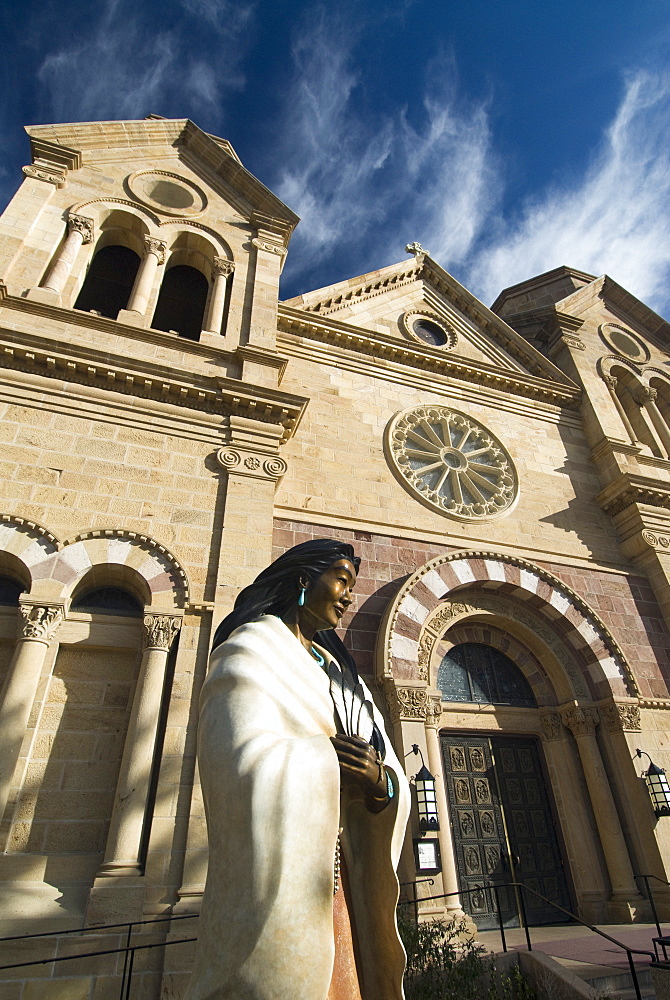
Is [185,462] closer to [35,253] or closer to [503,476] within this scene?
[35,253]

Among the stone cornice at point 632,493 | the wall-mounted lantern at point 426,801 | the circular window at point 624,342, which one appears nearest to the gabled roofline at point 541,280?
the circular window at point 624,342

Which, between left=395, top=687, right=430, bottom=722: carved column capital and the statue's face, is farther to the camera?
left=395, top=687, right=430, bottom=722: carved column capital

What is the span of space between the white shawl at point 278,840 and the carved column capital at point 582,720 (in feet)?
26.8

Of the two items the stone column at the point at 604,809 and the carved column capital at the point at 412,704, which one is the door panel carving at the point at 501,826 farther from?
the carved column capital at the point at 412,704

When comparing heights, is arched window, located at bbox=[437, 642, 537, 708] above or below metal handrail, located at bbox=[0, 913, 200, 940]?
above

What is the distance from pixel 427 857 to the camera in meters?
7.49

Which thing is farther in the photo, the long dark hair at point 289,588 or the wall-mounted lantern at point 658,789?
the wall-mounted lantern at point 658,789

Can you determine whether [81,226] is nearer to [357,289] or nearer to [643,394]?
[357,289]

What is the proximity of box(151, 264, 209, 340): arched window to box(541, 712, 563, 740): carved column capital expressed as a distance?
1014cm

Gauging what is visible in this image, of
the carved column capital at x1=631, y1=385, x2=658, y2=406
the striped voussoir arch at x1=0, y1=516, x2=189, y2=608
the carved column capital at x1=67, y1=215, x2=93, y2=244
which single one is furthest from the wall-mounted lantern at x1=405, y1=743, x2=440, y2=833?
the carved column capital at x1=631, y1=385, x2=658, y2=406

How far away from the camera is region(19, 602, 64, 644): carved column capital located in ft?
22.1

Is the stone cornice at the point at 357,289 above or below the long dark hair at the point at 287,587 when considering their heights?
above

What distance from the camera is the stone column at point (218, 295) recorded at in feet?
36.1

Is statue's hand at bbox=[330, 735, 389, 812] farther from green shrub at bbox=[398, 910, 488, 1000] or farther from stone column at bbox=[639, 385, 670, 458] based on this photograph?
stone column at bbox=[639, 385, 670, 458]
